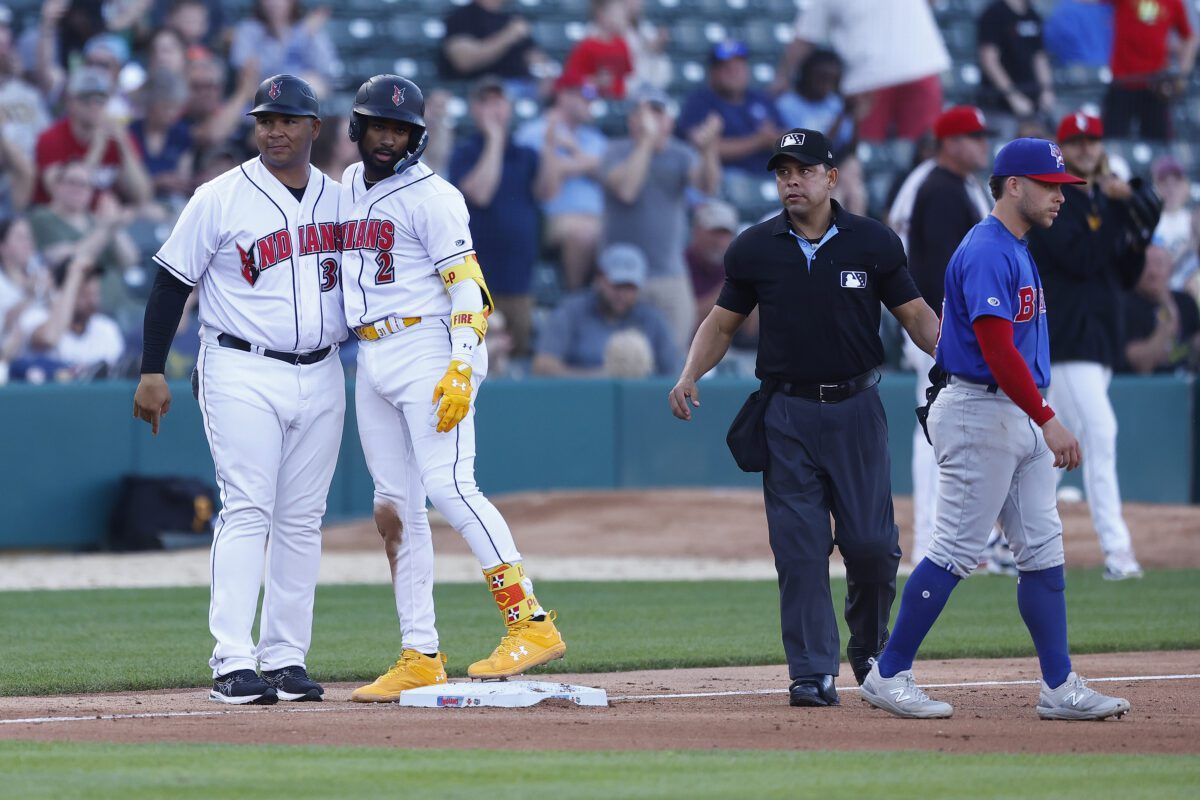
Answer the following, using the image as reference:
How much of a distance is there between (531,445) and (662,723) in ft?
31.0

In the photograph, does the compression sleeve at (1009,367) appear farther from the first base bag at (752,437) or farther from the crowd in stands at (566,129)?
the crowd in stands at (566,129)

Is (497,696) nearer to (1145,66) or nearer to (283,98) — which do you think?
(283,98)

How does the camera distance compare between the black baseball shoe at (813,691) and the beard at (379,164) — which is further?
the beard at (379,164)

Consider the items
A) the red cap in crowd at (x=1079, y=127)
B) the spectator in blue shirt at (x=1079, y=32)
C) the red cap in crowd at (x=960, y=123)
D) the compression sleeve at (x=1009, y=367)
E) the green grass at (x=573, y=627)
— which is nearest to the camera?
the compression sleeve at (x=1009, y=367)

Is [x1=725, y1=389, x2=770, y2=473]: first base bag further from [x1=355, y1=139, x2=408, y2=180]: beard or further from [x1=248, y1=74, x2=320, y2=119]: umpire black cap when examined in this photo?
[x1=248, y1=74, x2=320, y2=119]: umpire black cap

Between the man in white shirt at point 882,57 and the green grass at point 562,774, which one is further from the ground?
the man in white shirt at point 882,57

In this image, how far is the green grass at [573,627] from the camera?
7879 mm

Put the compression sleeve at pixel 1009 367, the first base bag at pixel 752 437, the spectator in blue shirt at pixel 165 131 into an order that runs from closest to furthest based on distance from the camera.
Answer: the compression sleeve at pixel 1009 367
the first base bag at pixel 752 437
the spectator in blue shirt at pixel 165 131

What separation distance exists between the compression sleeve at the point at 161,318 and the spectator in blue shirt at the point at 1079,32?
15.8m

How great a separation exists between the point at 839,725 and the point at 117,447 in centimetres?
904

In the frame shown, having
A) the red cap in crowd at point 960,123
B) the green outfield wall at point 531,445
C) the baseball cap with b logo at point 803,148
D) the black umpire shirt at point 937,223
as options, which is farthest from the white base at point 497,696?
the green outfield wall at point 531,445

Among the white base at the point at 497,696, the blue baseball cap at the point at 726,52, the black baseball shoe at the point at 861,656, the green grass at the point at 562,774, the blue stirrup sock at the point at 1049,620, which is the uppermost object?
the blue baseball cap at the point at 726,52

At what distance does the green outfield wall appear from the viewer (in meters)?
13.7

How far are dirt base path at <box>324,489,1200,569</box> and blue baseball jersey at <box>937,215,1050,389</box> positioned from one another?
22.7ft
